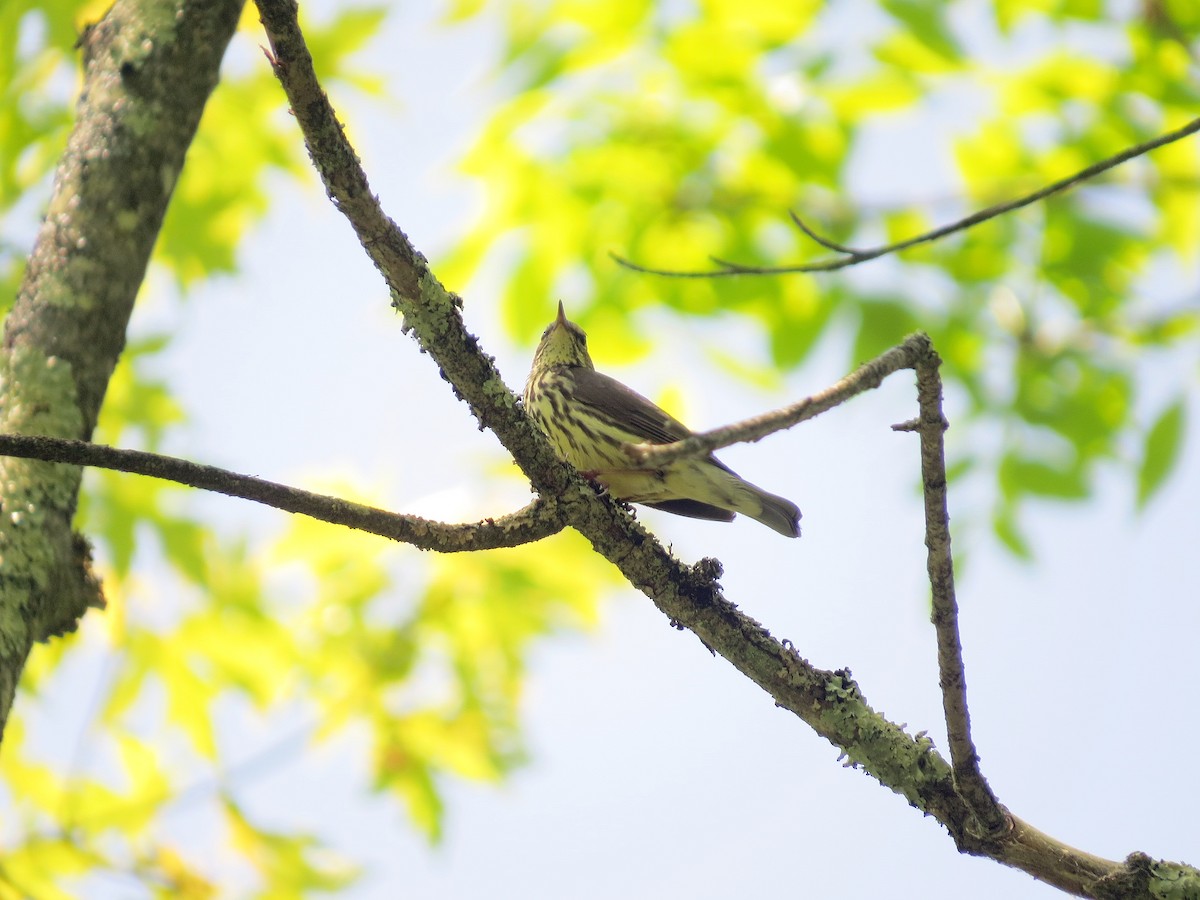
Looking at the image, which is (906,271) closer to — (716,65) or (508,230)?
(716,65)

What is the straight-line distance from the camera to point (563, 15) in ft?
13.3

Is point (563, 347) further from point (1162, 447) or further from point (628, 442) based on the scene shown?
point (1162, 447)

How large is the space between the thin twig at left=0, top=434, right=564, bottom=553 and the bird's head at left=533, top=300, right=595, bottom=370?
262 centimetres

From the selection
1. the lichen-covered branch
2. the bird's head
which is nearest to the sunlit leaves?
the bird's head

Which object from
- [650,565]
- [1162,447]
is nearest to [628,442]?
[650,565]

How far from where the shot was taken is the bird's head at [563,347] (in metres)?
5.02

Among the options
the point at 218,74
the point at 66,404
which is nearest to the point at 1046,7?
the point at 218,74

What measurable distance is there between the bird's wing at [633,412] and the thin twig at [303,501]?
6.18 ft

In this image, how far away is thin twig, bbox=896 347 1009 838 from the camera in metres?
2.04

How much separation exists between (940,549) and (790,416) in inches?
17.8

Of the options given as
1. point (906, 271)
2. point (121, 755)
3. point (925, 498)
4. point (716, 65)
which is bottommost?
point (925, 498)

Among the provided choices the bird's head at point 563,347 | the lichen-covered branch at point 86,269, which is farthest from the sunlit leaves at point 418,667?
the lichen-covered branch at point 86,269

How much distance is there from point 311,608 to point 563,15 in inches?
115

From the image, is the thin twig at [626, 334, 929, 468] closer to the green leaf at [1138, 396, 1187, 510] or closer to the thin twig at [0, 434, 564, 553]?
the thin twig at [0, 434, 564, 553]
